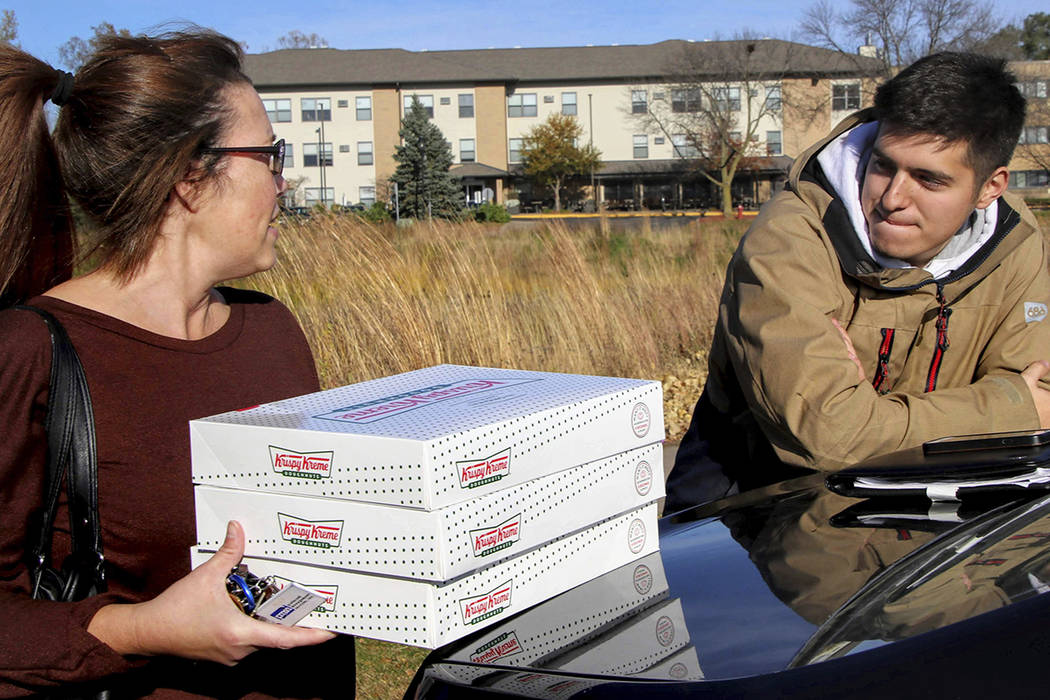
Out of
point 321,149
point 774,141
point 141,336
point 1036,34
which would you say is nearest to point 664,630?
point 141,336

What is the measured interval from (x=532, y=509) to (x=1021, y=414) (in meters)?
1.47

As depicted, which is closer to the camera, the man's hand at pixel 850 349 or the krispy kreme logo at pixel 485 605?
the krispy kreme logo at pixel 485 605

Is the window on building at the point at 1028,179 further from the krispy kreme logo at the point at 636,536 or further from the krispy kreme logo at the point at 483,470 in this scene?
the krispy kreme logo at the point at 483,470

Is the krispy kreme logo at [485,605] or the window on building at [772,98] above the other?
the window on building at [772,98]

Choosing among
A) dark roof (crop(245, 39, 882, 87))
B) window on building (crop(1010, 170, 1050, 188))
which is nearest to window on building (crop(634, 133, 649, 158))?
dark roof (crop(245, 39, 882, 87))

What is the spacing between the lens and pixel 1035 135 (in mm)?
43500

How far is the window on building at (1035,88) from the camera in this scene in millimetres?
37188

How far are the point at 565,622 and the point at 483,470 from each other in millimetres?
458

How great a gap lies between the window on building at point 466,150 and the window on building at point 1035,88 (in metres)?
30.8

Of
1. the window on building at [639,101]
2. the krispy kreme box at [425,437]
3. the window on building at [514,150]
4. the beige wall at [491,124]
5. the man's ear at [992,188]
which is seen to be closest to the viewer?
the krispy kreme box at [425,437]

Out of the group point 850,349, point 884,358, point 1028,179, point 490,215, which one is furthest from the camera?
point 1028,179

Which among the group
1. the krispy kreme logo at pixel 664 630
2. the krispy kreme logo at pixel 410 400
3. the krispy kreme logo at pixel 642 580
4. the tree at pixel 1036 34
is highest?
the tree at pixel 1036 34

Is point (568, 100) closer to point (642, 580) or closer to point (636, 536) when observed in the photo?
point (642, 580)

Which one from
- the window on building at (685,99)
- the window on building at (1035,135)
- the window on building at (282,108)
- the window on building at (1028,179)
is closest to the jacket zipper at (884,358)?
the window on building at (1035,135)
